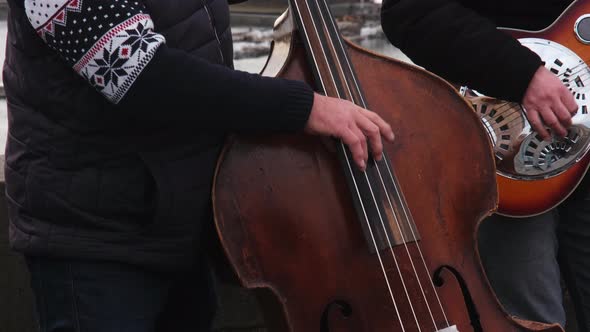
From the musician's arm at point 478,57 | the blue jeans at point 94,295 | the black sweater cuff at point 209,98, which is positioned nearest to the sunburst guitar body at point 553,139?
the musician's arm at point 478,57

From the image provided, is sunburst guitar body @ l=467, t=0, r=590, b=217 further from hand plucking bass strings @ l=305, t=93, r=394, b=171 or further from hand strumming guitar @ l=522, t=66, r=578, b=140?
hand plucking bass strings @ l=305, t=93, r=394, b=171

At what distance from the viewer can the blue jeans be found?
125cm

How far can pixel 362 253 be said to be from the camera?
134 centimetres

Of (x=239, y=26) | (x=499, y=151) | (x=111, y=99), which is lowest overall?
(x=239, y=26)

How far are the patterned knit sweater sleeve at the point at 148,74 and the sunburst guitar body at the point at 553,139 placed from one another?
0.60 metres

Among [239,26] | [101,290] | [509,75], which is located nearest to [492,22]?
[509,75]

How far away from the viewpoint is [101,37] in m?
1.09

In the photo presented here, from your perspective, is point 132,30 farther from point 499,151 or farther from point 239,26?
point 239,26

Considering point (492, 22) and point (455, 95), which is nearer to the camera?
point (455, 95)

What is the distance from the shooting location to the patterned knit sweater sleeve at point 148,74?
1093 millimetres

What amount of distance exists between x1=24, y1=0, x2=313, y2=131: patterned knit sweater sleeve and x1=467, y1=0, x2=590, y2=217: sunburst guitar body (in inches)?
23.5

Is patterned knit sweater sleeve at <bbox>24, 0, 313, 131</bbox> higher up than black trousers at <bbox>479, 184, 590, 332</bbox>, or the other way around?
patterned knit sweater sleeve at <bbox>24, 0, 313, 131</bbox>

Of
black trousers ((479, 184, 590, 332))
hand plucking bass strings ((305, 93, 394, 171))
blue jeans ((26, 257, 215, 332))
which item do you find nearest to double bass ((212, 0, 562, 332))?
hand plucking bass strings ((305, 93, 394, 171))

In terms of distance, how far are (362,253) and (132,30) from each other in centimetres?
53
